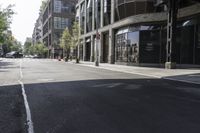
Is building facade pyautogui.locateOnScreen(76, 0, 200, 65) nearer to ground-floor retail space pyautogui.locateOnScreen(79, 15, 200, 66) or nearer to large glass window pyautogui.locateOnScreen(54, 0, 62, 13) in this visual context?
ground-floor retail space pyautogui.locateOnScreen(79, 15, 200, 66)

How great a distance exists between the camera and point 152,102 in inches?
495

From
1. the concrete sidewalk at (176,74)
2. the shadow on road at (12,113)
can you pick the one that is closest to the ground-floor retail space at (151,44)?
the concrete sidewalk at (176,74)

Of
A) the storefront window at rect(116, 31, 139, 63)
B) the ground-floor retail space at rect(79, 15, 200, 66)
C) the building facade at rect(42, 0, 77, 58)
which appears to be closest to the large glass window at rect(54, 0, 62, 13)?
the building facade at rect(42, 0, 77, 58)

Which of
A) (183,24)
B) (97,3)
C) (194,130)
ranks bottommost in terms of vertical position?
(194,130)

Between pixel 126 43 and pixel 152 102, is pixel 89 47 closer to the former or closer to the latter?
pixel 126 43

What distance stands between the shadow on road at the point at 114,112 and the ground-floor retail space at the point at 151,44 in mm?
22634

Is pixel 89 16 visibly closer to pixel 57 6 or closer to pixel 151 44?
pixel 151 44

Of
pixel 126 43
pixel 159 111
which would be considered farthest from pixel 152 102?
pixel 126 43

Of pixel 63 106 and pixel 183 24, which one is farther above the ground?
pixel 183 24

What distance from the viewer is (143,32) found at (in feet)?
141

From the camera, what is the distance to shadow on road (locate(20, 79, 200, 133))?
852cm

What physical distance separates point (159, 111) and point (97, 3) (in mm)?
50421

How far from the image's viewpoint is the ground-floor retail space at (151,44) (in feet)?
120

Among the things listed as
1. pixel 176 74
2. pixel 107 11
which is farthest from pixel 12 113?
pixel 107 11
